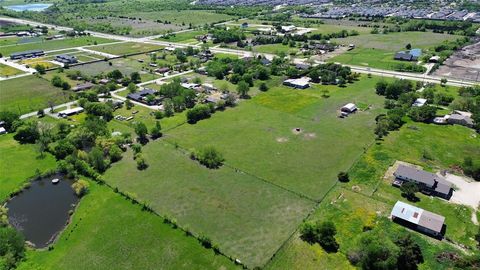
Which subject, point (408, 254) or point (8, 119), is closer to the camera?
point (408, 254)

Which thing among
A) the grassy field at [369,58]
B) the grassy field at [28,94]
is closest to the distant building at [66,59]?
the grassy field at [28,94]

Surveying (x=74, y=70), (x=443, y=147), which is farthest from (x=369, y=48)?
(x=74, y=70)

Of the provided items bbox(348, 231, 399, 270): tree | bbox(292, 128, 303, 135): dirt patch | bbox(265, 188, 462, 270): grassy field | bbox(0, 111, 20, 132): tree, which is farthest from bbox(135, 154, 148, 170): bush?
bbox(348, 231, 399, 270): tree

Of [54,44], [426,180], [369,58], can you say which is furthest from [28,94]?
[369,58]

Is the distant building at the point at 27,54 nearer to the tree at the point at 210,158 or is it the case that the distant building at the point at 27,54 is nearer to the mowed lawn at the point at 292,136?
the mowed lawn at the point at 292,136

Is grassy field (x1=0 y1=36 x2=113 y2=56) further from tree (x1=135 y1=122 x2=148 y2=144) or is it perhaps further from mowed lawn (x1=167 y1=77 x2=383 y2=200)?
mowed lawn (x1=167 y1=77 x2=383 y2=200)

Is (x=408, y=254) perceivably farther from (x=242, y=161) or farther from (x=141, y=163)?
(x=141, y=163)
